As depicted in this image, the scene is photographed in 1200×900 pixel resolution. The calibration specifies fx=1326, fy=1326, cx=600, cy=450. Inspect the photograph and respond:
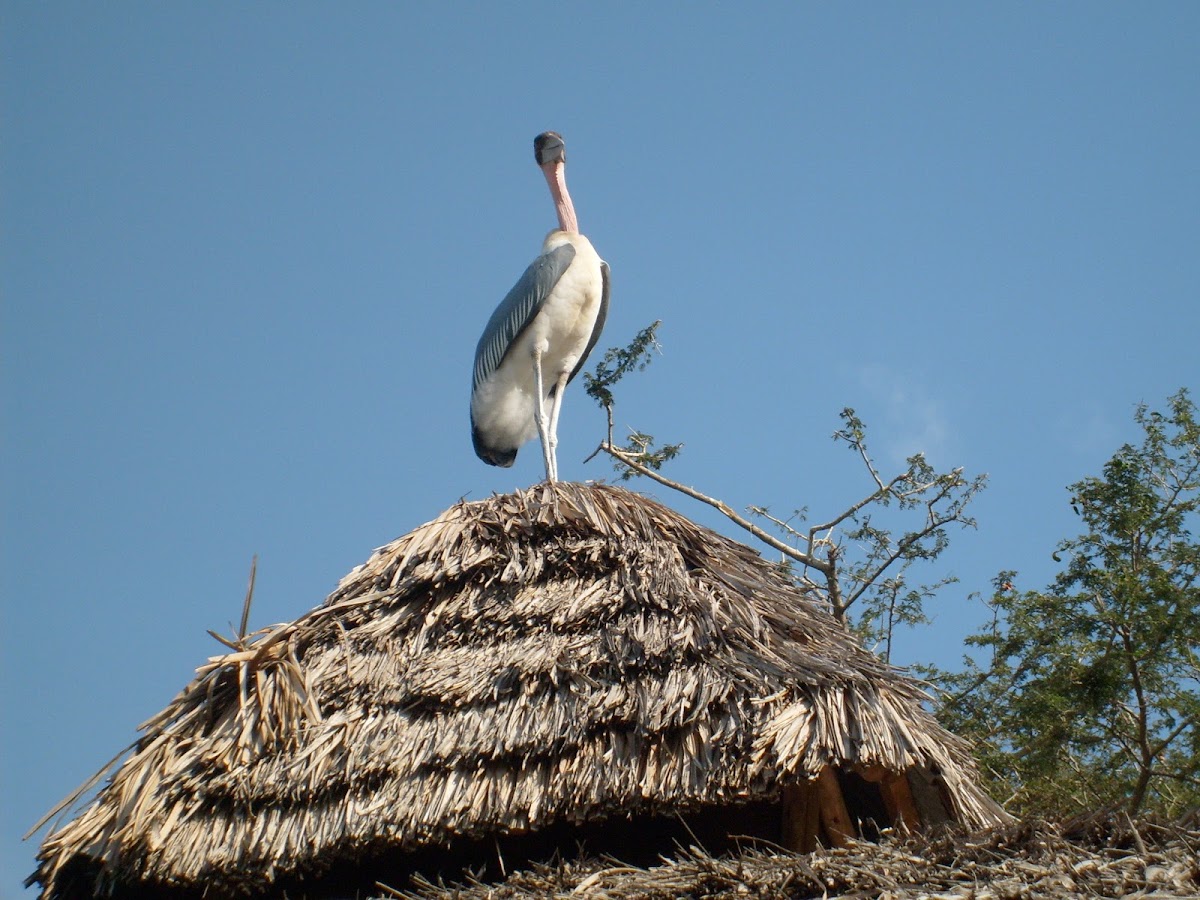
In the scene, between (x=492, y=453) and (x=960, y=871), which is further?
(x=492, y=453)

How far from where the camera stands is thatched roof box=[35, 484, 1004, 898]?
471cm

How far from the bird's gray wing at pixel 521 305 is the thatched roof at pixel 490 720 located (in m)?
2.35

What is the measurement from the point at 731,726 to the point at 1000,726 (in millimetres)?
4239

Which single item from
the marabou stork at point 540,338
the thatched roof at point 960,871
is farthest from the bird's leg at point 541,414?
the thatched roof at point 960,871

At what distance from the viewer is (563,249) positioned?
8000mm

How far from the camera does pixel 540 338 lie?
7.82 metres

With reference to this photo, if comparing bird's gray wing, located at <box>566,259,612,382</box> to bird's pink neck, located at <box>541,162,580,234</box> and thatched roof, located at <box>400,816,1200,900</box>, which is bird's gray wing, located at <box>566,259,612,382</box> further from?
thatched roof, located at <box>400,816,1200,900</box>

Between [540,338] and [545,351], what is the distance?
0.08 meters

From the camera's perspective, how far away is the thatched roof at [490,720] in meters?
4.71

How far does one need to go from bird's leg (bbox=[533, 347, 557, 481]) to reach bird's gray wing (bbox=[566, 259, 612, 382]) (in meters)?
0.32

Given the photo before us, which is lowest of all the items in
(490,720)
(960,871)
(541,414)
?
(960,871)

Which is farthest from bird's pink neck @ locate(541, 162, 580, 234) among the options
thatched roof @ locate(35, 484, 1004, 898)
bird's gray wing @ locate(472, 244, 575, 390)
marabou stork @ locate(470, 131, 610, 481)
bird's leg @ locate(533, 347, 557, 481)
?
thatched roof @ locate(35, 484, 1004, 898)

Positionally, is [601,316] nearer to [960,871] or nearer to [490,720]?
[490,720]

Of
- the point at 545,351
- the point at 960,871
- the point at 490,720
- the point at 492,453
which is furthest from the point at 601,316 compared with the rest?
the point at 960,871
